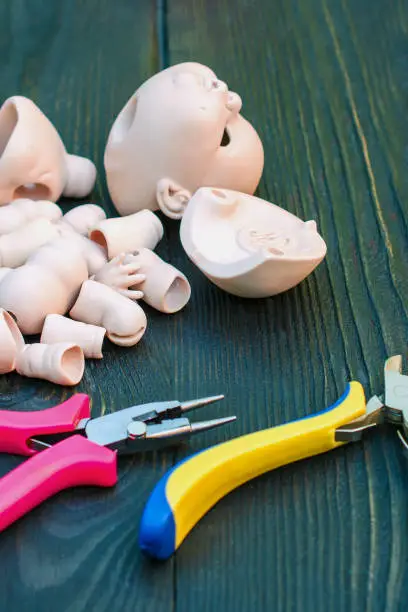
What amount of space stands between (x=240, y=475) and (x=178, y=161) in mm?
417

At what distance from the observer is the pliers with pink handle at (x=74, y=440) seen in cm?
69

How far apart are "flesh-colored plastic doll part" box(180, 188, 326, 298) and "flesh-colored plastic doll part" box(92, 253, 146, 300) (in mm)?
55

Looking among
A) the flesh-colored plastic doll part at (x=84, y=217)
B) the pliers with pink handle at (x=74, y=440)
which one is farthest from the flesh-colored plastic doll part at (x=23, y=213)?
the pliers with pink handle at (x=74, y=440)

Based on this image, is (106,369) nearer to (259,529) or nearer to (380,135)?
(259,529)

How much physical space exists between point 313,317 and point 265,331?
53 mm

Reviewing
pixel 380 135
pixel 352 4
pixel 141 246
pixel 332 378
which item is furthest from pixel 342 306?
pixel 352 4

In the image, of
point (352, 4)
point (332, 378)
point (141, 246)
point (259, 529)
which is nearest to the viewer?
point (259, 529)

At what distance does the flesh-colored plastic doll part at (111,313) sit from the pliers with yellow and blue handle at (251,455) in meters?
0.19

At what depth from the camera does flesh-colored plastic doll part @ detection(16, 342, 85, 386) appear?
82cm

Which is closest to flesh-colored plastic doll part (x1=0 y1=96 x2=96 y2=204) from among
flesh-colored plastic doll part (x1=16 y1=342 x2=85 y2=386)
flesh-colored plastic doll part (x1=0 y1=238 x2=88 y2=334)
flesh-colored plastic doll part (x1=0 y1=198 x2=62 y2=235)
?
flesh-colored plastic doll part (x1=0 y1=198 x2=62 y2=235)

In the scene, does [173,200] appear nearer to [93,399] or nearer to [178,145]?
[178,145]

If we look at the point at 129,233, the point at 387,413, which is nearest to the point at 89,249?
the point at 129,233

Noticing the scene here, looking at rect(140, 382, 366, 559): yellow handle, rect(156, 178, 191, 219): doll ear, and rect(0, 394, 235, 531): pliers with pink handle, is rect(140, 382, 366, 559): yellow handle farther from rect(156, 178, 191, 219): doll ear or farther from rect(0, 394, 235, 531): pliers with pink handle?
rect(156, 178, 191, 219): doll ear

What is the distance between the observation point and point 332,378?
84 cm
